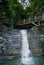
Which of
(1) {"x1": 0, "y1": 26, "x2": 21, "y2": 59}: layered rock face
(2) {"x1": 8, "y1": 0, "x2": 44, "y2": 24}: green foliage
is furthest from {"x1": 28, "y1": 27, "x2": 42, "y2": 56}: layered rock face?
(2) {"x1": 8, "y1": 0, "x2": 44, "y2": 24}: green foliage

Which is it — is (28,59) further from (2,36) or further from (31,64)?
(2,36)

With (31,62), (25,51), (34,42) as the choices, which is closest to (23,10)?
(34,42)

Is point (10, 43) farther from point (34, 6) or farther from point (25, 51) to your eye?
point (34, 6)

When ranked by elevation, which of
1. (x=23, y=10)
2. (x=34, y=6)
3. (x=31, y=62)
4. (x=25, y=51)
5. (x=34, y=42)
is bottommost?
(x=31, y=62)

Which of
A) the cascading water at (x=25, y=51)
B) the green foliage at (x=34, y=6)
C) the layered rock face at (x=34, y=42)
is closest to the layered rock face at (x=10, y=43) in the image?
the cascading water at (x=25, y=51)

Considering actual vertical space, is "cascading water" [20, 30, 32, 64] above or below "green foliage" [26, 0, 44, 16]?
below

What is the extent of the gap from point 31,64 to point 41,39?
3262 mm

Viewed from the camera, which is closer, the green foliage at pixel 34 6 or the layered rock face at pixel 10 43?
the layered rock face at pixel 10 43

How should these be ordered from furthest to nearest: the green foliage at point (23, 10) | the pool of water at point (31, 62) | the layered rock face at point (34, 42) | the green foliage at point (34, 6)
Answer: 1. the green foliage at point (23, 10)
2. the green foliage at point (34, 6)
3. the layered rock face at point (34, 42)
4. the pool of water at point (31, 62)

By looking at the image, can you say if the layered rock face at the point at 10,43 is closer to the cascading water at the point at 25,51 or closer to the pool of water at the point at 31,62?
the cascading water at the point at 25,51

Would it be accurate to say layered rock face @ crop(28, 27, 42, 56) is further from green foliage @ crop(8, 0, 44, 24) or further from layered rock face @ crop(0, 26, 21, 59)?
green foliage @ crop(8, 0, 44, 24)

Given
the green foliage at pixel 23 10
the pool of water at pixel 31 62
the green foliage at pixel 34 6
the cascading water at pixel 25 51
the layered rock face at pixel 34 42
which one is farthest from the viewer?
the green foliage at pixel 23 10

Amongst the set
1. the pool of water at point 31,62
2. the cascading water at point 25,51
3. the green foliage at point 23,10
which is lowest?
the pool of water at point 31,62

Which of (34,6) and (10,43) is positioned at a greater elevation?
(34,6)
